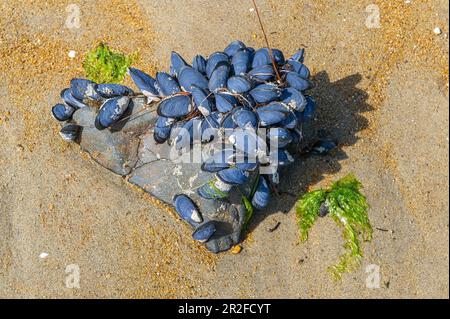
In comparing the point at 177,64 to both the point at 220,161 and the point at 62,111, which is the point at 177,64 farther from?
the point at 62,111

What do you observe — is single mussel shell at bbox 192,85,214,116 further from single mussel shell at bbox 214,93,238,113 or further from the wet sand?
the wet sand

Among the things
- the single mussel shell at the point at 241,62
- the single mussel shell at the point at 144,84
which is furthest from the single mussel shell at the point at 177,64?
the single mussel shell at the point at 241,62

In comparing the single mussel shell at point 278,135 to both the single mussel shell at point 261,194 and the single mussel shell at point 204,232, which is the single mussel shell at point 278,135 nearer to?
the single mussel shell at point 261,194

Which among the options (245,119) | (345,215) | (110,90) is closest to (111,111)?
(110,90)

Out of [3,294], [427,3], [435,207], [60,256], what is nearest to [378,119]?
[435,207]

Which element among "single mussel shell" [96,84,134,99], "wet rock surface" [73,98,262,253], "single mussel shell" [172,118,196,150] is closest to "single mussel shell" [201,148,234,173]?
"wet rock surface" [73,98,262,253]

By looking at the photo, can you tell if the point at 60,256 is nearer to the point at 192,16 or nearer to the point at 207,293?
the point at 207,293

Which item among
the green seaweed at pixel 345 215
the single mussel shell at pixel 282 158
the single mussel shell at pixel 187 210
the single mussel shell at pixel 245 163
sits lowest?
the green seaweed at pixel 345 215
